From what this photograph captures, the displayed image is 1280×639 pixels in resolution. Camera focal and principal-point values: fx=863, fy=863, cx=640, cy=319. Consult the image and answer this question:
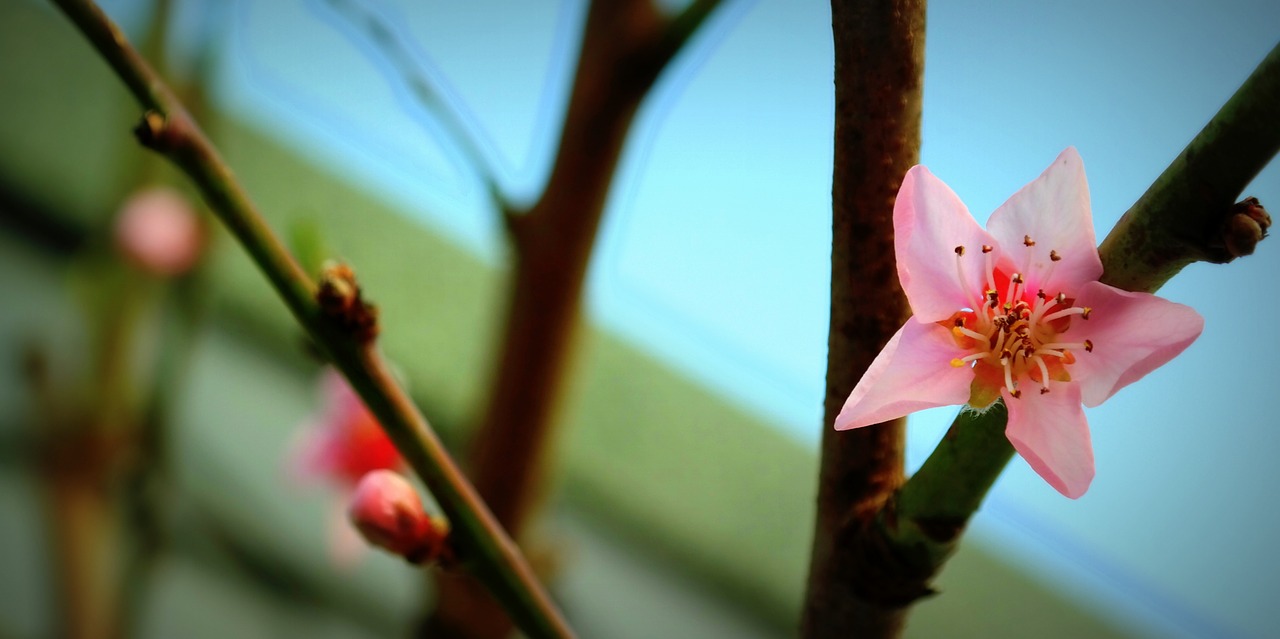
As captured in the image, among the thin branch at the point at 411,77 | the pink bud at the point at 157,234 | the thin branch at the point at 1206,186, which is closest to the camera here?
the thin branch at the point at 1206,186

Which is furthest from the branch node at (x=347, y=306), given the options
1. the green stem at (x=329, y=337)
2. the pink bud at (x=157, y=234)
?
the pink bud at (x=157, y=234)

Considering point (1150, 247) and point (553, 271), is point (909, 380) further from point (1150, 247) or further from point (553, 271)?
point (553, 271)

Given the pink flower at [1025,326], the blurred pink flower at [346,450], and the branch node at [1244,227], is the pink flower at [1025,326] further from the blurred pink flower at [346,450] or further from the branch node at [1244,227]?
the blurred pink flower at [346,450]

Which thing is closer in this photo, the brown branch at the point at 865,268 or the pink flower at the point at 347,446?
the brown branch at the point at 865,268

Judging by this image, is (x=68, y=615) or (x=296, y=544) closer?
(x=68, y=615)

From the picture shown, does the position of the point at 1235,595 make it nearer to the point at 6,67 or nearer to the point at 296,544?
the point at 296,544

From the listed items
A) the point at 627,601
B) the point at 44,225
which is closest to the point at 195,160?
the point at 627,601

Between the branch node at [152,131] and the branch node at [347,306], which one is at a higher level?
the branch node at [152,131]

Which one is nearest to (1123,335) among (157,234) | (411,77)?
(411,77)

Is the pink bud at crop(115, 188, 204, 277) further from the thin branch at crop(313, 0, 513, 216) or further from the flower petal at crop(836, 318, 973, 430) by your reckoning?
the flower petal at crop(836, 318, 973, 430)
